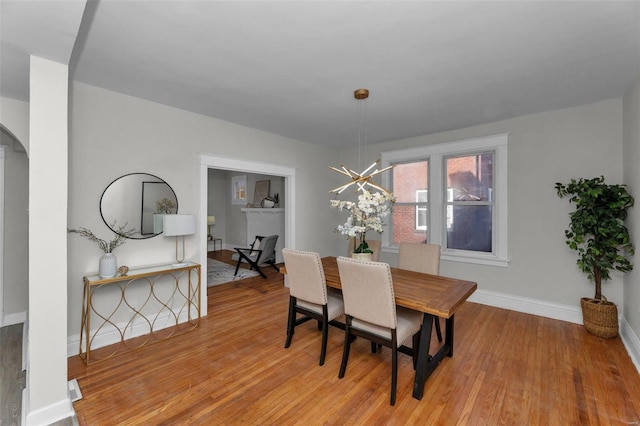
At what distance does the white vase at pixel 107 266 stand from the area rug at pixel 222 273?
2.24 metres

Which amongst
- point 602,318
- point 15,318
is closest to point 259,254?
point 15,318

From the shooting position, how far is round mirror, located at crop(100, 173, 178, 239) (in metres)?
2.73

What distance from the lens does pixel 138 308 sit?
2.92 meters

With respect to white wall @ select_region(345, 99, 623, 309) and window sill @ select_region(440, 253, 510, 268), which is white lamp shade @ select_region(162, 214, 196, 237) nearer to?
window sill @ select_region(440, 253, 510, 268)

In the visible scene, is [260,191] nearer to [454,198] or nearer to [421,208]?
[421,208]

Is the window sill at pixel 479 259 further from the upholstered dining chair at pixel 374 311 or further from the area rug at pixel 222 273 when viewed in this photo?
the area rug at pixel 222 273

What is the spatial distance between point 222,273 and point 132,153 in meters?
3.23

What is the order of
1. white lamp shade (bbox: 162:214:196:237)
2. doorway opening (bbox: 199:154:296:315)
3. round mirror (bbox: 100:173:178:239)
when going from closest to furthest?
round mirror (bbox: 100:173:178:239) < white lamp shade (bbox: 162:214:196:237) < doorway opening (bbox: 199:154:296:315)

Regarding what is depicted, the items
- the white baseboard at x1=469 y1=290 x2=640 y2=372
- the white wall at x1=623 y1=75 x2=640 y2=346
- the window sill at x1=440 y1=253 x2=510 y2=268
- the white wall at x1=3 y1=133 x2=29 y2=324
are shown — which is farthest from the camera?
the window sill at x1=440 y1=253 x2=510 y2=268

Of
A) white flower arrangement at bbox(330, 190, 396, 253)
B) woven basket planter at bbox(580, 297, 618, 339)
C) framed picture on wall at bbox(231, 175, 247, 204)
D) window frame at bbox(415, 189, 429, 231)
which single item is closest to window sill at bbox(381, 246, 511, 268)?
window frame at bbox(415, 189, 429, 231)

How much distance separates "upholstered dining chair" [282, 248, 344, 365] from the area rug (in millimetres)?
2684

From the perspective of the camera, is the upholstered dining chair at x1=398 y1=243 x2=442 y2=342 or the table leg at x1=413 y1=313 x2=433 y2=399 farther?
the upholstered dining chair at x1=398 y1=243 x2=442 y2=342

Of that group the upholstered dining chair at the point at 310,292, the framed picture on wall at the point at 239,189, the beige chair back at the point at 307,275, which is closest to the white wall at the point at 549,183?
the upholstered dining chair at the point at 310,292

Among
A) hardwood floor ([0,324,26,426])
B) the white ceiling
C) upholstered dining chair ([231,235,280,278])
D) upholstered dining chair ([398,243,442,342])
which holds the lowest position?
hardwood floor ([0,324,26,426])
